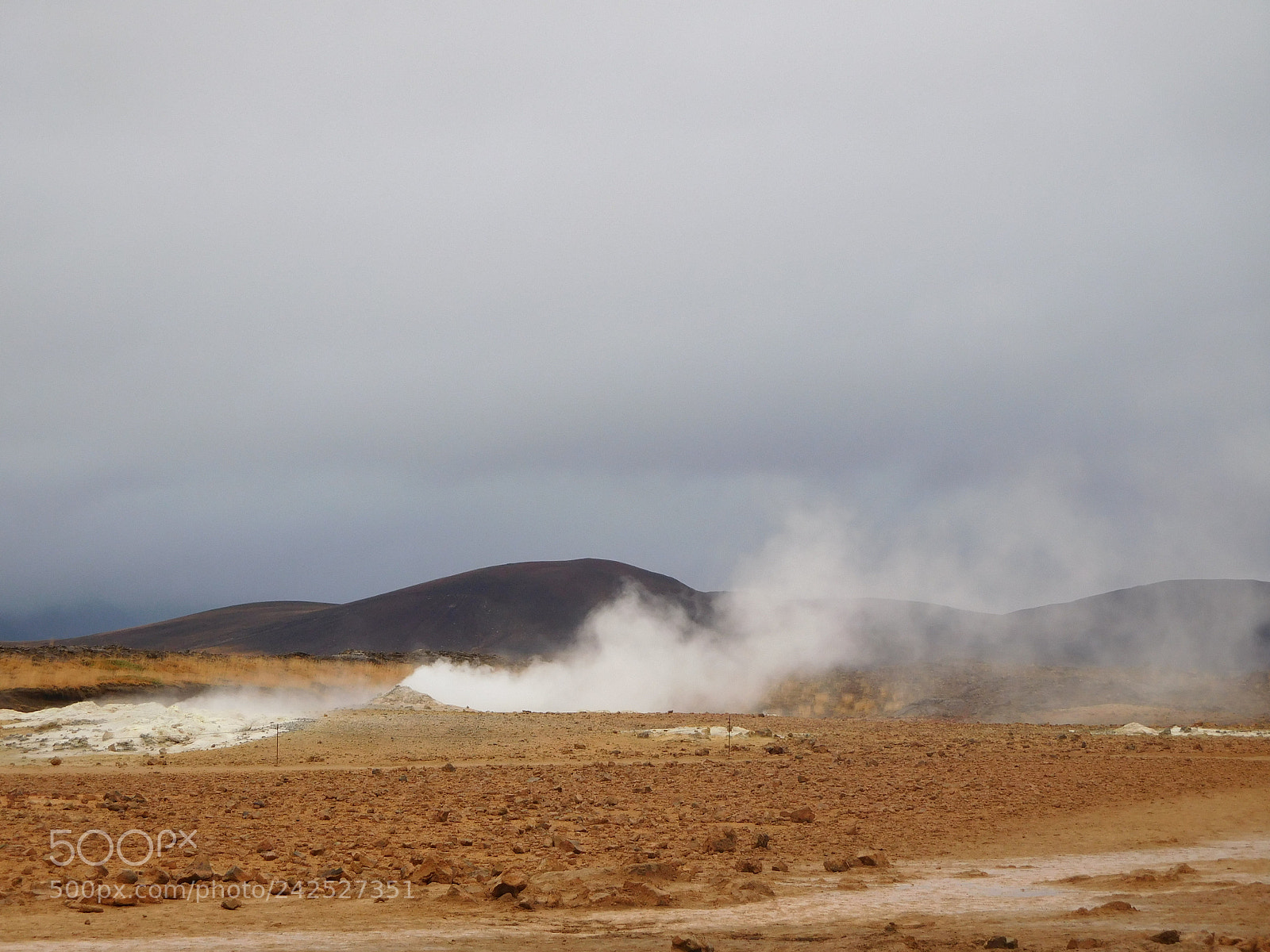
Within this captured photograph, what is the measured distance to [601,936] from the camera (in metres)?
9.63

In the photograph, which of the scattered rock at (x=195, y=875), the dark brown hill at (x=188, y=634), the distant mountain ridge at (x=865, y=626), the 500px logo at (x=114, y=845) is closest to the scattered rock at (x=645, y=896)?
the scattered rock at (x=195, y=875)

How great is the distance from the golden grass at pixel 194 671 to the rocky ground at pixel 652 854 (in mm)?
24446

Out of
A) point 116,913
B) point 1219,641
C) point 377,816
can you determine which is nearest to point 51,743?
point 377,816

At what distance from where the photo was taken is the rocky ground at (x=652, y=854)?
9836 mm

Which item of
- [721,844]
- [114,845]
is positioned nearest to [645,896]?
[721,844]

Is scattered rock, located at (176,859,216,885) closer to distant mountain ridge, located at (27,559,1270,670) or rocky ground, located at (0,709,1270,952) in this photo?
rocky ground, located at (0,709,1270,952)

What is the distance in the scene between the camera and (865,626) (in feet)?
356

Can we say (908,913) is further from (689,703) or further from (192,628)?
(192,628)

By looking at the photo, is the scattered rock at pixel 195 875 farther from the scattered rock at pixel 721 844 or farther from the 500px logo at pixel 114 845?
the scattered rock at pixel 721 844

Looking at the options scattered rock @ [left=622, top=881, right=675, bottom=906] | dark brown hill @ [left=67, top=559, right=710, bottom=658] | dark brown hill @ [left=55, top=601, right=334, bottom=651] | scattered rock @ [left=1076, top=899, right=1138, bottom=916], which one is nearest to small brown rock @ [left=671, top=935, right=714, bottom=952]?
scattered rock @ [left=622, top=881, right=675, bottom=906]

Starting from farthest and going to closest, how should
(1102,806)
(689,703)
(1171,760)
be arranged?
(689,703) < (1171,760) < (1102,806)

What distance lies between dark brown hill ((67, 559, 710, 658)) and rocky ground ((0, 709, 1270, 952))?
13082 centimetres

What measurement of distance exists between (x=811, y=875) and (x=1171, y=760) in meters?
19.0

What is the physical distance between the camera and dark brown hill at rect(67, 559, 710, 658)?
165 meters
